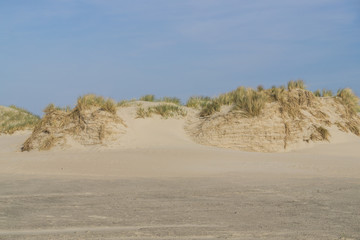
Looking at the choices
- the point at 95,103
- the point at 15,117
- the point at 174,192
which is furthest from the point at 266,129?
the point at 15,117

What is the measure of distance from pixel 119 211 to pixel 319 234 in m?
2.93

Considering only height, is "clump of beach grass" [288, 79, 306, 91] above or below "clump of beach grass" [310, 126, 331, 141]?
above

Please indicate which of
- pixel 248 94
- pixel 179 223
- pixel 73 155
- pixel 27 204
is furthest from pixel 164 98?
pixel 179 223

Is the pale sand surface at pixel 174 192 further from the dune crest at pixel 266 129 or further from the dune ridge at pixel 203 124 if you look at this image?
the dune crest at pixel 266 129

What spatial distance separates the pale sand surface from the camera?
5.44 meters

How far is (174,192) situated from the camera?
849 centimetres

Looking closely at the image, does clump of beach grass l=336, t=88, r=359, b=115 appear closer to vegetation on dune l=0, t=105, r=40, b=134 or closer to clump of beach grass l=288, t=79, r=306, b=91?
clump of beach grass l=288, t=79, r=306, b=91

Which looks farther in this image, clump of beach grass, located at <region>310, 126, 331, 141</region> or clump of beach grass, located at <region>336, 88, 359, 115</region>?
clump of beach grass, located at <region>336, 88, 359, 115</region>

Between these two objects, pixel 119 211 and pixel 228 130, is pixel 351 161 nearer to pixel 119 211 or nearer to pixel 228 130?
pixel 228 130

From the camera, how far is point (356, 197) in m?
7.60

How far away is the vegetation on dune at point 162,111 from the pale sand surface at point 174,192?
0.79 m

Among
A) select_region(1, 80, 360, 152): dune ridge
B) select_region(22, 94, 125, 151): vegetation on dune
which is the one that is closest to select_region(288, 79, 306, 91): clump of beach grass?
select_region(1, 80, 360, 152): dune ridge

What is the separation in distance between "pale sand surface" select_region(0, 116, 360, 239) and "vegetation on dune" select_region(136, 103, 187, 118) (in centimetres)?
79

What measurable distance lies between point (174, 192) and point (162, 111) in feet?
31.1
